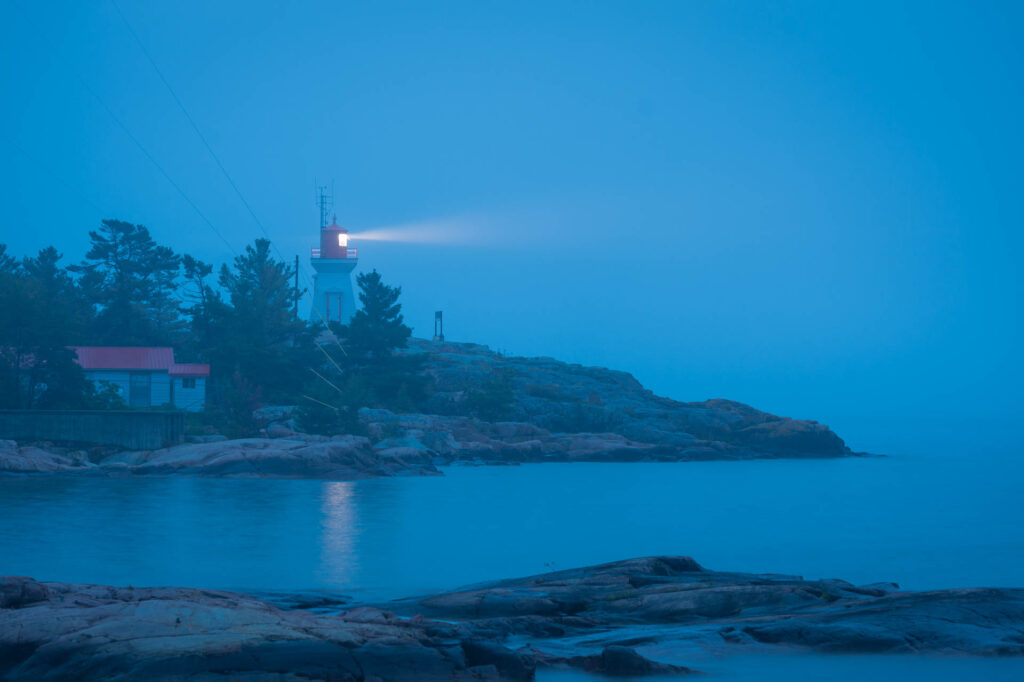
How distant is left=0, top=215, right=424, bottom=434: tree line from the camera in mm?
40438

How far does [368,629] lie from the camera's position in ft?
32.0

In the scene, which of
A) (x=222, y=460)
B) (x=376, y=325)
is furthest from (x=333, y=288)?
(x=222, y=460)

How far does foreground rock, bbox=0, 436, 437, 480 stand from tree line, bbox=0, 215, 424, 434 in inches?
167

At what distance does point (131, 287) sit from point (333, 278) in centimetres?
1378

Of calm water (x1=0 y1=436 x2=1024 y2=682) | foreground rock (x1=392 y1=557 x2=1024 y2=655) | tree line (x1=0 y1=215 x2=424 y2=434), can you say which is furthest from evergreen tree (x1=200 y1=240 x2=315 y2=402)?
foreground rock (x1=392 y1=557 x2=1024 y2=655)

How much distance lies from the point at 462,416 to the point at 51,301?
21630 millimetres

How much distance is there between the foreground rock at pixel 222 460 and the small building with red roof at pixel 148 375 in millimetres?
8464

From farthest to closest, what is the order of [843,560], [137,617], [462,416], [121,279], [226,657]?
[121,279], [462,416], [843,560], [137,617], [226,657]

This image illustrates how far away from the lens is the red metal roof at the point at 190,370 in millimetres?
Result: 48156

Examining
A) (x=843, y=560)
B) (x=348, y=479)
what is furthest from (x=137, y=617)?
(x=348, y=479)

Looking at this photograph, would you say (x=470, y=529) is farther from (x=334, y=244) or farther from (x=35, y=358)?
(x=334, y=244)

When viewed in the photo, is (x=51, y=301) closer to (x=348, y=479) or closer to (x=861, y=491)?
(x=348, y=479)

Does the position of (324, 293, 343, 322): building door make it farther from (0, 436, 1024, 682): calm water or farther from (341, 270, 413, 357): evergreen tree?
(0, 436, 1024, 682): calm water

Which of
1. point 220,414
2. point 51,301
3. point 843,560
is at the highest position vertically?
point 51,301
